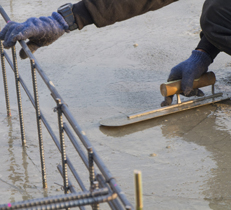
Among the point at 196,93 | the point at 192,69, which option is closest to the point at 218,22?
the point at 192,69

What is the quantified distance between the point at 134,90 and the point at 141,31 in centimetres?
173

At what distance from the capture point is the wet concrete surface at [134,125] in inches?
106

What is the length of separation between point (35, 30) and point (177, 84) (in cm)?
163

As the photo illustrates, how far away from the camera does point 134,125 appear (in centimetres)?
356

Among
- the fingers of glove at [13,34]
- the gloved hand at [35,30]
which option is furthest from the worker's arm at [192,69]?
the fingers of glove at [13,34]

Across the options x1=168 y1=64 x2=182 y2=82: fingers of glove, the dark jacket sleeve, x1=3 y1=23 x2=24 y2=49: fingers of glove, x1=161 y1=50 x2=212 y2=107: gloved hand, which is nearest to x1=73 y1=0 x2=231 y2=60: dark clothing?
the dark jacket sleeve

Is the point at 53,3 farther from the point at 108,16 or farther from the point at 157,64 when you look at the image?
the point at 108,16

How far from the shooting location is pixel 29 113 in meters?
3.75

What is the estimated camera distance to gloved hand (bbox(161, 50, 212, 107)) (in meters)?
3.68

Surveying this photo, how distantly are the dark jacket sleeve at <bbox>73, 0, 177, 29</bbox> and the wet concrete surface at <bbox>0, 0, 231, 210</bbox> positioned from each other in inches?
42.0

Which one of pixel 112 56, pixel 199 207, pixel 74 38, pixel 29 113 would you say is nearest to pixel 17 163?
pixel 29 113

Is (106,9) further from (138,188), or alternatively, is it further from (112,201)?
(138,188)

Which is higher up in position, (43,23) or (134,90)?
(43,23)

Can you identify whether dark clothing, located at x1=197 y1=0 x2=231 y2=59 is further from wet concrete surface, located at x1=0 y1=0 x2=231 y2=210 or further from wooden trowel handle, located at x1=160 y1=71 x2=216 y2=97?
wet concrete surface, located at x1=0 y1=0 x2=231 y2=210
